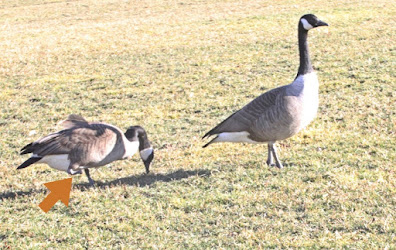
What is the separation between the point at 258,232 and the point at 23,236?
2742 mm

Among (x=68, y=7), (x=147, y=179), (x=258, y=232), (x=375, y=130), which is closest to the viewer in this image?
(x=258, y=232)

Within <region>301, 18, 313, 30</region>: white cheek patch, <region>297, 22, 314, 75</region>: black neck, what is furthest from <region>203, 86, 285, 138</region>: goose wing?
<region>301, 18, 313, 30</region>: white cheek patch

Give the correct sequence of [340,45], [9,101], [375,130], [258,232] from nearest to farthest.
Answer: [258,232] < [375,130] < [9,101] < [340,45]

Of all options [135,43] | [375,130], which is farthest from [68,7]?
[375,130]

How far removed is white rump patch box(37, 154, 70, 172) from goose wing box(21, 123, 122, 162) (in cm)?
6

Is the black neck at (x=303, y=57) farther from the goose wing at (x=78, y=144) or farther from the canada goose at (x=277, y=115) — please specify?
the goose wing at (x=78, y=144)

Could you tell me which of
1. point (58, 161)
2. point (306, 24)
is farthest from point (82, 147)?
point (306, 24)

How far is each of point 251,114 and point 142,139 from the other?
1.61 meters

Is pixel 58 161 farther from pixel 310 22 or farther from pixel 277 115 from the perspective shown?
pixel 310 22

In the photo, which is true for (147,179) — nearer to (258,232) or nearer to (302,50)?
(258,232)

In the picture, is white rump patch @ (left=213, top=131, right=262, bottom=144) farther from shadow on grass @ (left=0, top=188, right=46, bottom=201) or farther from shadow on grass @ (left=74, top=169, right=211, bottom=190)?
shadow on grass @ (left=0, top=188, right=46, bottom=201)

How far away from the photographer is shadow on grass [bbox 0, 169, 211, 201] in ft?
24.3

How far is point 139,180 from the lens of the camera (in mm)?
7652

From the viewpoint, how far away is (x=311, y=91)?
24.1 ft
